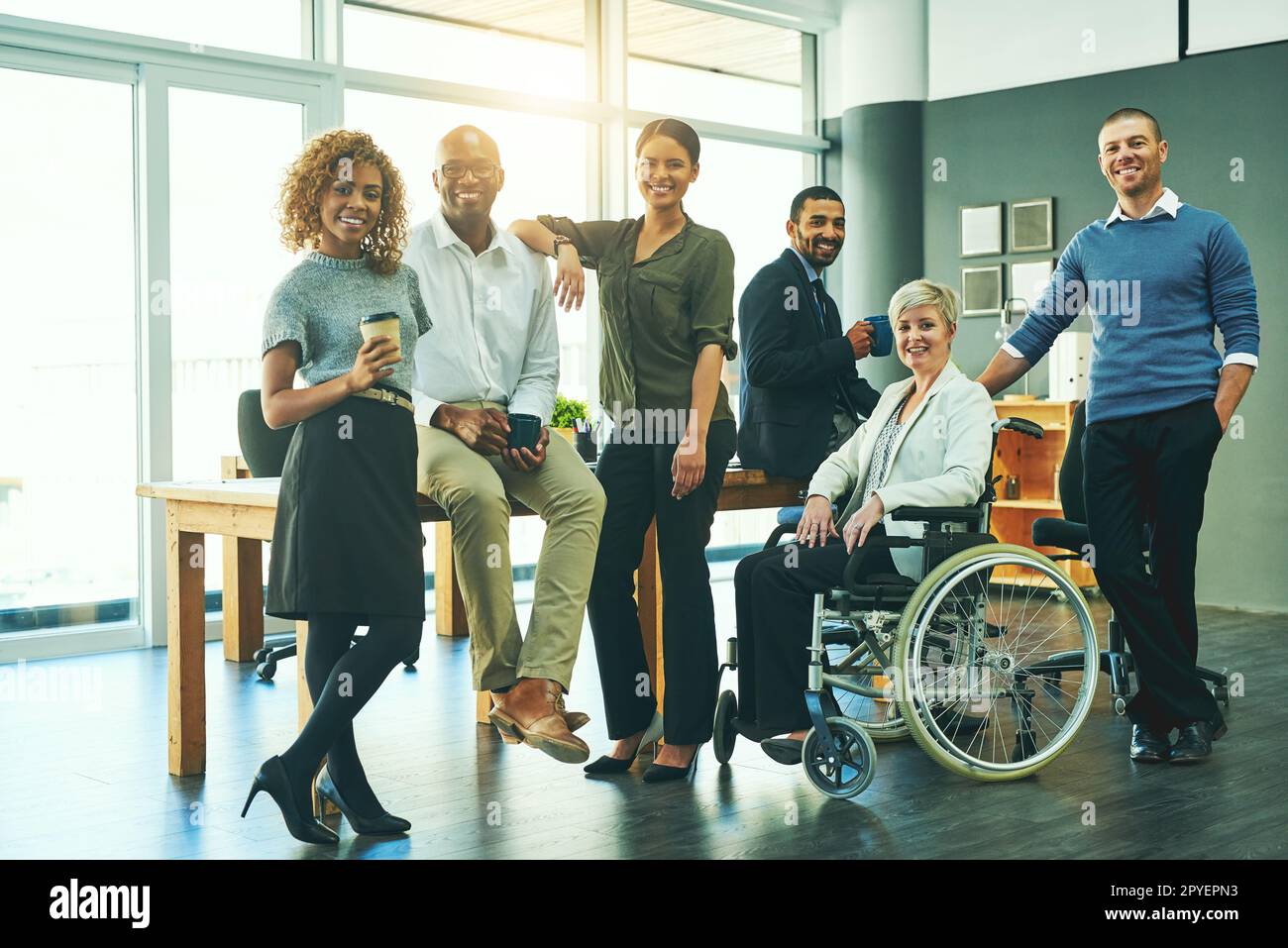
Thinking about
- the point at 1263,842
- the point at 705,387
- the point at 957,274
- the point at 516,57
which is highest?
the point at 516,57

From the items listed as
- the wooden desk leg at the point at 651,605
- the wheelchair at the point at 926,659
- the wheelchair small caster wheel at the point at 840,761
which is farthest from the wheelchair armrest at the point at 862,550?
the wooden desk leg at the point at 651,605

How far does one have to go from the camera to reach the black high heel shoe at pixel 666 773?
3.21 metres

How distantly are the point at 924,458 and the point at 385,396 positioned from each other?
1.29 metres

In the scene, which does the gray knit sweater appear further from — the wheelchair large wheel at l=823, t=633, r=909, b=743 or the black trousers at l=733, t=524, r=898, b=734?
the wheelchair large wheel at l=823, t=633, r=909, b=743

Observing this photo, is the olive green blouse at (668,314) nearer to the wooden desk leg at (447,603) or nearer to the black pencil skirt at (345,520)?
the black pencil skirt at (345,520)

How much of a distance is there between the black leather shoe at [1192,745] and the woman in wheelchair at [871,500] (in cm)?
80

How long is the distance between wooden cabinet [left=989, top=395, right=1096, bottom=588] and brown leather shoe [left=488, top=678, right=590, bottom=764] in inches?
166

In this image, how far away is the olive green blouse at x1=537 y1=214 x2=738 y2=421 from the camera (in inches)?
126

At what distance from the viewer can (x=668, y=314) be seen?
3.19 metres

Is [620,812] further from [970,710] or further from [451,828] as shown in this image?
[970,710]

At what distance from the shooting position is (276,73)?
5668mm

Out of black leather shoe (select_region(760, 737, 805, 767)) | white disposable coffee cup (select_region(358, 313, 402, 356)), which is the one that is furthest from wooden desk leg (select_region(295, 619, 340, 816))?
black leather shoe (select_region(760, 737, 805, 767))
